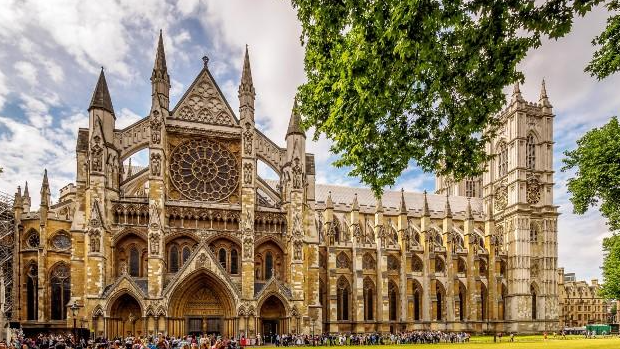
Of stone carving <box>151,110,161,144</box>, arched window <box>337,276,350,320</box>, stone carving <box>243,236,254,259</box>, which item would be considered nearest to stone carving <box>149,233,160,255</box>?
stone carving <box>243,236,254,259</box>

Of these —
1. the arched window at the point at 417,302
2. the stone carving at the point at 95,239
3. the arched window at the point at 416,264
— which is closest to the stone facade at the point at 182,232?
the stone carving at the point at 95,239

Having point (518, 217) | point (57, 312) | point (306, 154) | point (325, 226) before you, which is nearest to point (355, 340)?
point (325, 226)

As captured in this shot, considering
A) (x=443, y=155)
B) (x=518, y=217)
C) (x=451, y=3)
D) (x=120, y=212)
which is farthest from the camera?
(x=518, y=217)

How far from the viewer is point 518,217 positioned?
5556cm

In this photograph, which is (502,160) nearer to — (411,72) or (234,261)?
(234,261)

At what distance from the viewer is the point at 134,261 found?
3195cm

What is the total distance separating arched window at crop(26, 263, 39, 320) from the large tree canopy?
30602 mm

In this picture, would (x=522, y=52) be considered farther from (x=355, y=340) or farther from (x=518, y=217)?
(x=518, y=217)

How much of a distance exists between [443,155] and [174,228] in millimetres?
23287

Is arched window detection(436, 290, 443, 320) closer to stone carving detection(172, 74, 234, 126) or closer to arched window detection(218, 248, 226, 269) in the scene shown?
arched window detection(218, 248, 226, 269)

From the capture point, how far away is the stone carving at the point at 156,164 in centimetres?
3158

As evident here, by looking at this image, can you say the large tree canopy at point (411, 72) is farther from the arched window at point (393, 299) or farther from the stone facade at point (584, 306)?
the stone facade at point (584, 306)

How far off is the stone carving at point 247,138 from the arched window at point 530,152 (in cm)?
3864

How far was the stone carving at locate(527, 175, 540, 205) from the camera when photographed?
57250 millimetres
